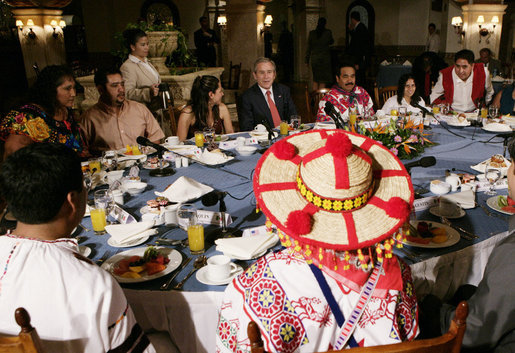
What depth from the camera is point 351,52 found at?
9.56m

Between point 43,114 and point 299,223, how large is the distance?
2637 mm

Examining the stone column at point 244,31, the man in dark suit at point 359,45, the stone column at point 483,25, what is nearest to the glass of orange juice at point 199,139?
the stone column at point 244,31

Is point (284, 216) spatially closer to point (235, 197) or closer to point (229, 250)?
point (229, 250)

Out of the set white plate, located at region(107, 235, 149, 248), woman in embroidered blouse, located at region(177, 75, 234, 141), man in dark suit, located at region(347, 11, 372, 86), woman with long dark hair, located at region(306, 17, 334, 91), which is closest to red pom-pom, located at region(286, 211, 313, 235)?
white plate, located at region(107, 235, 149, 248)

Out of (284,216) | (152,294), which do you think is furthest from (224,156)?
(284,216)

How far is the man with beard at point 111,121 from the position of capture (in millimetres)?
3465

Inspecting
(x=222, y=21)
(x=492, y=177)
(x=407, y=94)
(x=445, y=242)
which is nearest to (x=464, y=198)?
(x=492, y=177)

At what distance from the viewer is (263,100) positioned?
13.6 ft

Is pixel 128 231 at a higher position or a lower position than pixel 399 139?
lower

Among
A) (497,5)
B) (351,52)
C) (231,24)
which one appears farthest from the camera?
(351,52)

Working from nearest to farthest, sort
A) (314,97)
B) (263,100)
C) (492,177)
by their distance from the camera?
1. (492,177)
2. (263,100)
3. (314,97)

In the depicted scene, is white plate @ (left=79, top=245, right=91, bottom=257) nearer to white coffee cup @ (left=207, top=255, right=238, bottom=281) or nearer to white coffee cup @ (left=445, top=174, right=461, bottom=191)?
white coffee cup @ (left=207, top=255, right=238, bottom=281)

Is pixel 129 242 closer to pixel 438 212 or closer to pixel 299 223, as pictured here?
pixel 299 223

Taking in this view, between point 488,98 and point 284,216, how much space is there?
15.2ft
